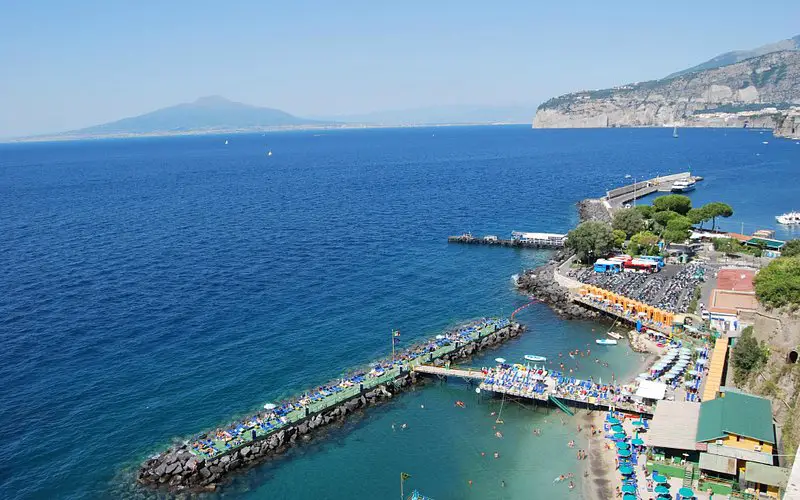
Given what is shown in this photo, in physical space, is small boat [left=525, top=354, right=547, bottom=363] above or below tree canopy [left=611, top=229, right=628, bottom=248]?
below

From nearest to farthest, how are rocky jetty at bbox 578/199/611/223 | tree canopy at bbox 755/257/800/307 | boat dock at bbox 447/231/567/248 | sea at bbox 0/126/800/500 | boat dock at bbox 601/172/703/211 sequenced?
sea at bbox 0/126/800/500, tree canopy at bbox 755/257/800/307, boat dock at bbox 447/231/567/248, rocky jetty at bbox 578/199/611/223, boat dock at bbox 601/172/703/211

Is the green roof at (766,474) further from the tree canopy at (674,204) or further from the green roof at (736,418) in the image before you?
the tree canopy at (674,204)

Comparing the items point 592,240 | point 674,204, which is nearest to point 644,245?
point 592,240

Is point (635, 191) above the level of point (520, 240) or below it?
above

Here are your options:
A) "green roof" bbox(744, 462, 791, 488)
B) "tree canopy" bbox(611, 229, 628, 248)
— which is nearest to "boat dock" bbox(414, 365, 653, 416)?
"green roof" bbox(744, 462, 791, 488)

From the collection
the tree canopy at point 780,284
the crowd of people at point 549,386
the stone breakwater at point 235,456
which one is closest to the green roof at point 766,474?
the crowd of people at point 549,386

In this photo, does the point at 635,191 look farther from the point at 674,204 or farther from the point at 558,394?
the point at 558,394

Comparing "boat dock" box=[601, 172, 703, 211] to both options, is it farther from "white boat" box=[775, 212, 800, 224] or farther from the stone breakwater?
the stone breakwater
